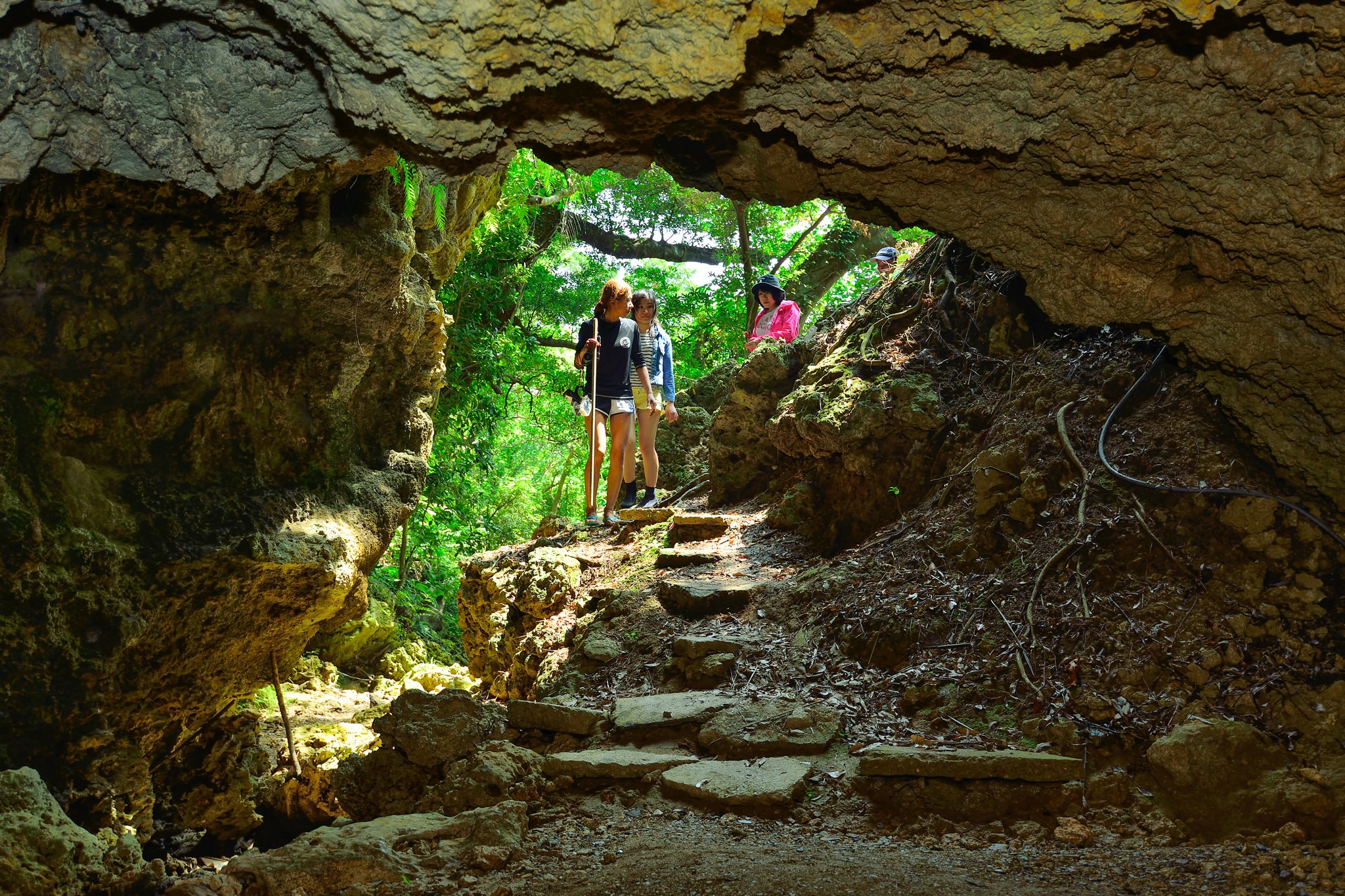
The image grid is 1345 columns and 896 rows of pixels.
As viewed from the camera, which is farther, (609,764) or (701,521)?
(701,521)

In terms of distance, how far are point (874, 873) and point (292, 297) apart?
4201mm

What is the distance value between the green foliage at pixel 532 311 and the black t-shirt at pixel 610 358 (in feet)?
5.78

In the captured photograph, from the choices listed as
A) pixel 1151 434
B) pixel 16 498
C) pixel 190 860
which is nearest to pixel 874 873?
pixel 1151 434

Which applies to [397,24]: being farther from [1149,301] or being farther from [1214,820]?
[1214,820]

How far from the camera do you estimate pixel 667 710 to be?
473 cm

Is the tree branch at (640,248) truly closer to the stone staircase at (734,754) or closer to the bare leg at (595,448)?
the bare leg at (595,448)

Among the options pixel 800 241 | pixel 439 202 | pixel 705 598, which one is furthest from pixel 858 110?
pixel 800 241

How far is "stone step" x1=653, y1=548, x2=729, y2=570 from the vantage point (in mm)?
7262

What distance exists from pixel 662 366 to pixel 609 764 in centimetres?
594

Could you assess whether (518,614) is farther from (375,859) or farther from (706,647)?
(375,859)

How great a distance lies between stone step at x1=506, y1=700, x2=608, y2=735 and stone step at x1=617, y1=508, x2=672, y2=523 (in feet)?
13.1

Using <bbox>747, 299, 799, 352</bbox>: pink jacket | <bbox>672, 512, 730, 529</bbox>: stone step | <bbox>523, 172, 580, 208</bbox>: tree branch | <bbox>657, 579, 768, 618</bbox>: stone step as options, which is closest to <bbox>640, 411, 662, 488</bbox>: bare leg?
<bbox>672, 512, 730, 529</bbox>: stone step

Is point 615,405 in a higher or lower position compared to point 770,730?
higher

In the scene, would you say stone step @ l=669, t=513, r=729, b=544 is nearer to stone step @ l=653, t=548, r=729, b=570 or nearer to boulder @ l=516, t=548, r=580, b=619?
stone step @ l=653, t=548, r=729, b=570
